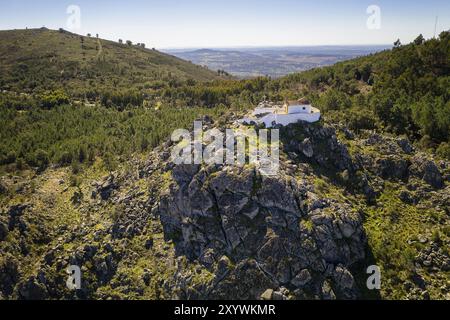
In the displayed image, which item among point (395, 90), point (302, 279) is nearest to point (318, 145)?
point (302, 279)

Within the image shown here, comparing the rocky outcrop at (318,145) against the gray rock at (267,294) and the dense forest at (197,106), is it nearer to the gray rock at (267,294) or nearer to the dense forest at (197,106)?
the dense forest at (197,106)

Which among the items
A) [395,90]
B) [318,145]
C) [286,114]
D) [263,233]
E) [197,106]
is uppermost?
[395,90]

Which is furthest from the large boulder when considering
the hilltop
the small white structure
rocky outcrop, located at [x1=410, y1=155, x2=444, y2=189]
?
rocky outcrop, located at [x1=410, y1=155, x2=444, y2=189]

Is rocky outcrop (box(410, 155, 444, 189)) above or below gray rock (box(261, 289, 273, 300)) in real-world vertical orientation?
above

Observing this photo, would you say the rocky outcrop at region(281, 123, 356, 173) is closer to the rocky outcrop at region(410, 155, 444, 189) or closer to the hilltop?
the hilltop

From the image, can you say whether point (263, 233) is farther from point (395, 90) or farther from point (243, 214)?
point (395, 90)

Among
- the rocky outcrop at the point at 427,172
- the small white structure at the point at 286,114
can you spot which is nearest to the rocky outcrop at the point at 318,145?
the small white structure at the point at 286,114
